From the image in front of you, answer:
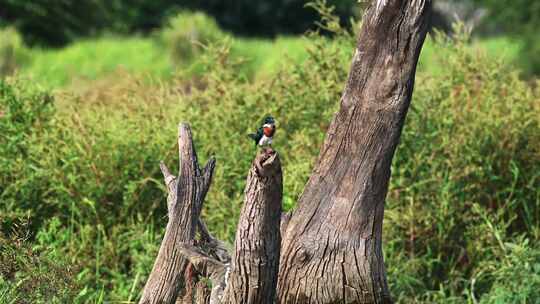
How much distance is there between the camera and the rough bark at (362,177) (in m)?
3.96

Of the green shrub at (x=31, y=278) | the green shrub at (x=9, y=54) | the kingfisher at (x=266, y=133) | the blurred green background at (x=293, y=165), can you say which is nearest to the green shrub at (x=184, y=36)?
the green shrub at (x=9, y=54)

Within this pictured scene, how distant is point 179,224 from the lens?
406 centimetres

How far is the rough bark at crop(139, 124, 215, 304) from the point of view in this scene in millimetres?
3982

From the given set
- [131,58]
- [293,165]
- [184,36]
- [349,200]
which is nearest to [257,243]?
[349,200]

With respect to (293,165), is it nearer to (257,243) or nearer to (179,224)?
(179,224)

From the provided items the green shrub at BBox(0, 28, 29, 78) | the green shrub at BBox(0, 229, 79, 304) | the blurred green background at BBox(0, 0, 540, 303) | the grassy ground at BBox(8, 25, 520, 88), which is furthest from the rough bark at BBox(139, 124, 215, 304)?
the green shrub at BBox(0, 28, 29, 78)

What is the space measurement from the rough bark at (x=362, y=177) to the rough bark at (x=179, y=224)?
421mm

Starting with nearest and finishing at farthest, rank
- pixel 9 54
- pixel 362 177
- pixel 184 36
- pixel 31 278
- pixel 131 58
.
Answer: pixel 362 177 < pixel 31 278 < pixel 9 54 < pixel 184 36 < pixel 131 58

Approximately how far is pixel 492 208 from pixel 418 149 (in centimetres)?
60

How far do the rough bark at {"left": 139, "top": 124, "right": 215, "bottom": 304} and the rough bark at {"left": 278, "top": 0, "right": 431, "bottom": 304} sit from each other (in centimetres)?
42

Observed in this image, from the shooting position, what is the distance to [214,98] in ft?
21.0

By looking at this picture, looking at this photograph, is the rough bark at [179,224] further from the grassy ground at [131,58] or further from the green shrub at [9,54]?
the green shrub at [9,54]

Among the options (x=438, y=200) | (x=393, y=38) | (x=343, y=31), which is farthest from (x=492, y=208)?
(x=393, y=38)

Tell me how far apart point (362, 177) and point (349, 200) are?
0.36 feet
